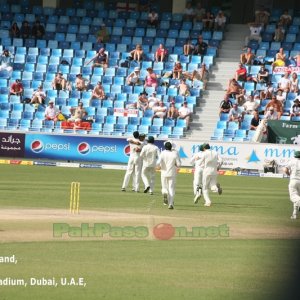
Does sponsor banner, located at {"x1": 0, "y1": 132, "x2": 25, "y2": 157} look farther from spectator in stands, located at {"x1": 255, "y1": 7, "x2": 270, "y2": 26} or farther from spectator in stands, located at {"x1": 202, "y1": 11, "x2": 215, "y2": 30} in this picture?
spectator in stands, located at {"x1": 255, "y1": 7, "x2": 270, "y2": 26}

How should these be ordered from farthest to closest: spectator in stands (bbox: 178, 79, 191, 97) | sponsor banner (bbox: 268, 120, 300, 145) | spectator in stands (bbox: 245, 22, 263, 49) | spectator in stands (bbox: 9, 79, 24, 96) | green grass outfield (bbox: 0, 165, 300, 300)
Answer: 1. spectator in stands (bbox: 245, 22, 263, 49)
2. spectator in stands (bbox: 9, 79, 24, 96)
3. spectator in stands (bbox: 178, 79, 191, 97)
4. sponsor banner (bbox: 268, 120, 300, 145)
5. green grass outfield (bbox: 0, 165, 300, 300)

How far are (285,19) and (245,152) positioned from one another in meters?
9.53

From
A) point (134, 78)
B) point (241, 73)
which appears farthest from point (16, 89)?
point (241, 73)

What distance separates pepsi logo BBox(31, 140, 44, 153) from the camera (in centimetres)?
3525

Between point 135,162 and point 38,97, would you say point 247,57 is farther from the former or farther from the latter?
point 135,162

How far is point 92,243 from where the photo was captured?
17484 mm

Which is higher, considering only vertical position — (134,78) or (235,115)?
(134,78)

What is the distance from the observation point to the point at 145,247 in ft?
56.4

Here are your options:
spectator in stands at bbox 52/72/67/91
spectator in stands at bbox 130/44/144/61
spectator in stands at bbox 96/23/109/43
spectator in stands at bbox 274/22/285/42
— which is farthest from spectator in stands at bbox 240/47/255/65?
spectator in stands at bbox 52/72/67/91

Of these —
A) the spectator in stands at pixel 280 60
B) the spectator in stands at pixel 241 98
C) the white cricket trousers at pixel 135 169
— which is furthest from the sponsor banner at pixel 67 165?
the spectator in stands at pixel 280 60

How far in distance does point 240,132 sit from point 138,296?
79.6 ft

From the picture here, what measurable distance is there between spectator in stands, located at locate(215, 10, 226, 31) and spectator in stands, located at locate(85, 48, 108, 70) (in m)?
4.85

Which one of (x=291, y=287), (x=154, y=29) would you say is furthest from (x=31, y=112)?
(x=291, y=287)

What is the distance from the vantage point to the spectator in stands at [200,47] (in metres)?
41.0
